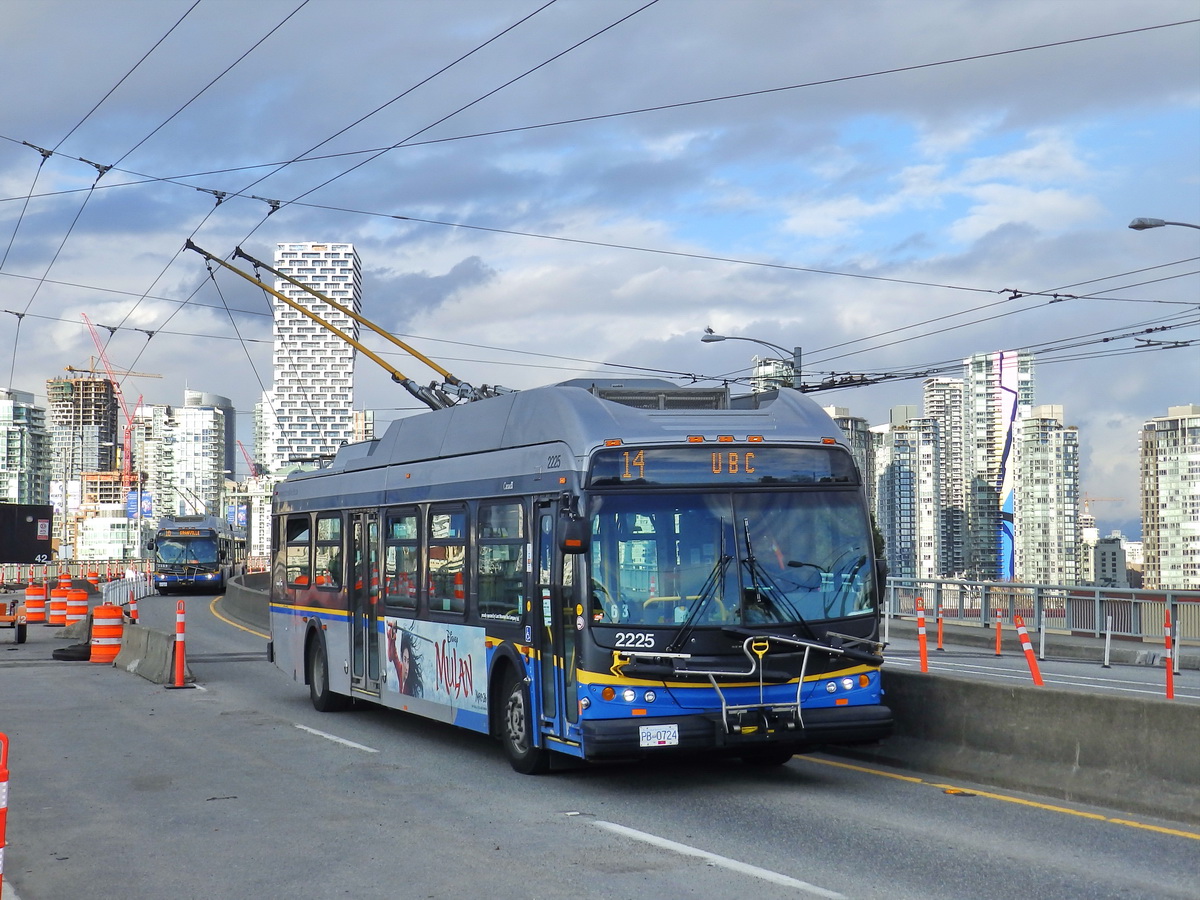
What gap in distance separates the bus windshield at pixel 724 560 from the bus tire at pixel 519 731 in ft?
4.91

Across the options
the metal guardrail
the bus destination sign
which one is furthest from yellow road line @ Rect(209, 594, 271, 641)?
the bus destination sign

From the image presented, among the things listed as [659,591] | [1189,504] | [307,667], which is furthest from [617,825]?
[1189,504]

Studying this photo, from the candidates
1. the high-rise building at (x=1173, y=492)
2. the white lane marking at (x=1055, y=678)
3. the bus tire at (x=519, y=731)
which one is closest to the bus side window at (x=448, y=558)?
the bus tire at (x=519, y=731)

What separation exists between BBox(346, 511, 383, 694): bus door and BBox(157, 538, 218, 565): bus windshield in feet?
152

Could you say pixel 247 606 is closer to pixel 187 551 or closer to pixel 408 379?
pixel 187 551

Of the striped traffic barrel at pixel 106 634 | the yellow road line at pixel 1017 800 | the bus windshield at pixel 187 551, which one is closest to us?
the yellow road line at pixel 1017 800

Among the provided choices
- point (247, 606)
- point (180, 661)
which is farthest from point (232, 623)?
point (180, 661)

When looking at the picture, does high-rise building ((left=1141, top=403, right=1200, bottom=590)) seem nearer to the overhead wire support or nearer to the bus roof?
the overhead wire support

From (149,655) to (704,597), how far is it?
45.3 feet

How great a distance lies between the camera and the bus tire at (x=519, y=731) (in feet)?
37.1

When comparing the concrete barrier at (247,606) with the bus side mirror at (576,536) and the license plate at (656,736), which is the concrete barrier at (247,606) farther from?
the license plate at (656,736)

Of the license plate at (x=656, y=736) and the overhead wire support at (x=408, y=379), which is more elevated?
the overhead wire support at (x=408, y=379)

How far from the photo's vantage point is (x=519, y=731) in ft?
38.0

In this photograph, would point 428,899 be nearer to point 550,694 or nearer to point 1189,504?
point 550,694
